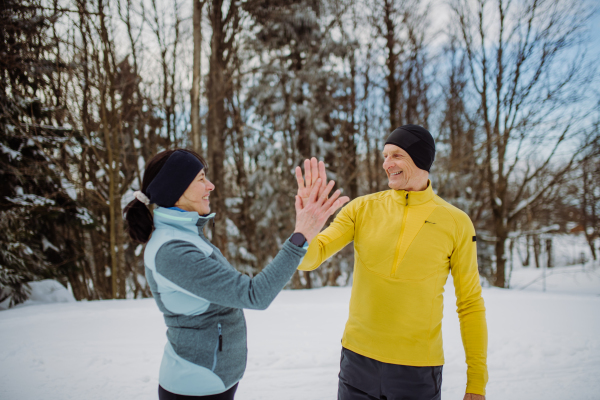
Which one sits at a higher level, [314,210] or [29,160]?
[29,160]

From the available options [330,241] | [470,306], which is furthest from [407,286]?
[330,241]

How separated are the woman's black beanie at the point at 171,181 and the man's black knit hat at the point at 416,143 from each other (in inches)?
44.0

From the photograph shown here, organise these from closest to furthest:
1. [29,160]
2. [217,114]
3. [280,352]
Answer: [280,352] < [29,160] < [217,114]

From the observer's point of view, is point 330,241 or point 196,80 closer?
point 330,241

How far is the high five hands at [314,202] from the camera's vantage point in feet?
4.05

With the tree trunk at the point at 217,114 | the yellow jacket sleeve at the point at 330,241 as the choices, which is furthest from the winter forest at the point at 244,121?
the yellow jacket sleeve at the point at 330,241

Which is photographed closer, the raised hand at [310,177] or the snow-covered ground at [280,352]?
the raised hand at [310,177]

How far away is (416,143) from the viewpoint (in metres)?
1.72

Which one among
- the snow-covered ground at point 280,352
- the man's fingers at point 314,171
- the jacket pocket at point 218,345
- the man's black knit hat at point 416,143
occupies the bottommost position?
the snow-covered ground at point 280,352

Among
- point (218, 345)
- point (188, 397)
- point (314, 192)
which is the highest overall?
point (314, 192)

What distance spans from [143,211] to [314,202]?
2.65ft

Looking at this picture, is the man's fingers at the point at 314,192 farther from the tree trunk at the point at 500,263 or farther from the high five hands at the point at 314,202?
the tree trunk at the point at 500,263

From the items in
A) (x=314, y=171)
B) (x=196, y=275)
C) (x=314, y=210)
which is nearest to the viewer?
(x=196, y=275)

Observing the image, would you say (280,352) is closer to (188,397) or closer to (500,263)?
(188,397)
